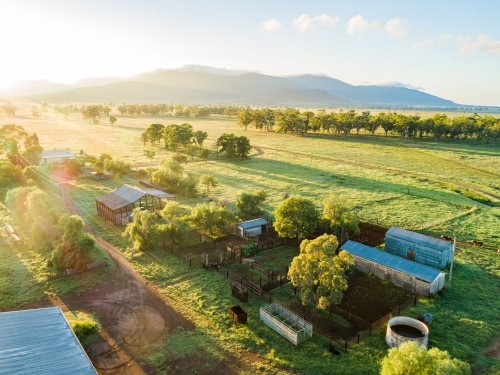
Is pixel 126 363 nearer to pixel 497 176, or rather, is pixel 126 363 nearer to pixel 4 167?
pixel 4 167

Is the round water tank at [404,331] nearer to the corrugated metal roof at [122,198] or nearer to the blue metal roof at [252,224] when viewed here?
the blue metal roof at [252,224]

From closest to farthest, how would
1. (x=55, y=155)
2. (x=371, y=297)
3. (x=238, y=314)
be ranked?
(x=238, y=314) → (x=371, y=297) → (x=55, y=155)

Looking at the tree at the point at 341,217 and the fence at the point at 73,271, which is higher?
the tree at the point at 341,217

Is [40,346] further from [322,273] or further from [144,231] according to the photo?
[144,231]

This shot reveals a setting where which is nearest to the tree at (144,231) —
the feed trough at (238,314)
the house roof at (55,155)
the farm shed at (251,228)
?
the farm shed at (251,228)

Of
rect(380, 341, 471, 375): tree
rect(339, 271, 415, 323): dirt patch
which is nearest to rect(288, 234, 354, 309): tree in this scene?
rect(339, 271, 415, 323): dirt patch

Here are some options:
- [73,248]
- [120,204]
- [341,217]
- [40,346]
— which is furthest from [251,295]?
[120,204]

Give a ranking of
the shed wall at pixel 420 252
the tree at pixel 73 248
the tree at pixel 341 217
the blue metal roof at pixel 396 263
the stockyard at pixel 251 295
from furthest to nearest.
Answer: the tree at pixel 341 217
the shed wall at pixel 420 252
the tree at pixel 73 248
the blue metal roof at pixel 396 263
the stockyard at pixel 251 295

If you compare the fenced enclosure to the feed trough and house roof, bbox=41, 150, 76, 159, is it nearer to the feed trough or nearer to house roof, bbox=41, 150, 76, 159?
the feed trough
